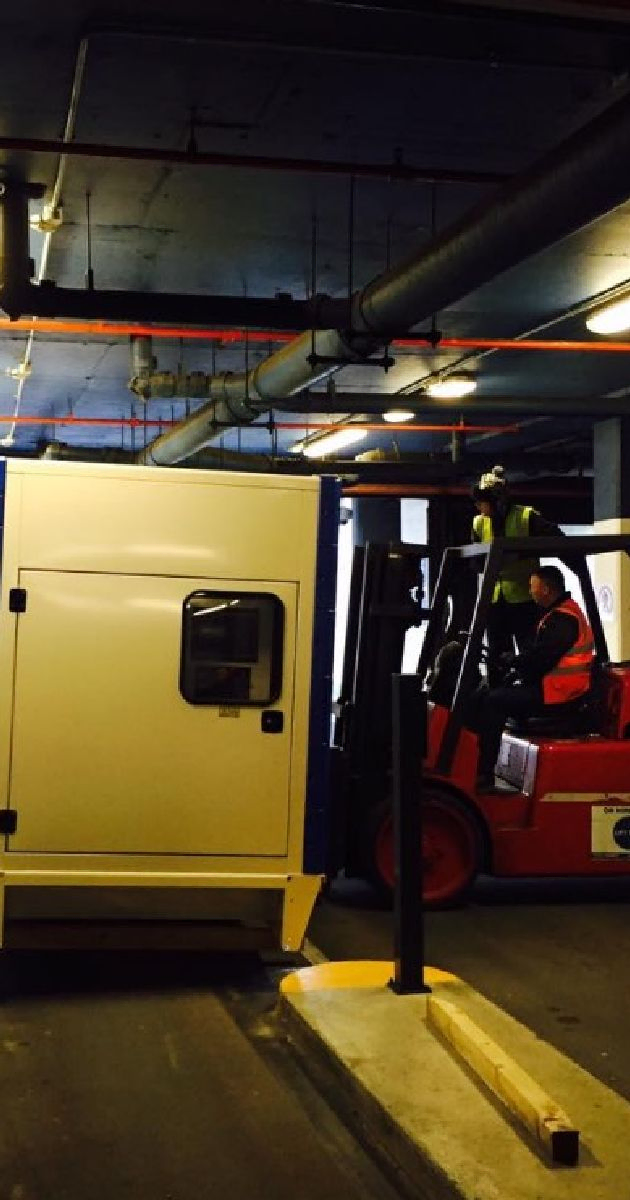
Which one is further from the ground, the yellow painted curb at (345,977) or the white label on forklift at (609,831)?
the white label on forklift at (609,831)

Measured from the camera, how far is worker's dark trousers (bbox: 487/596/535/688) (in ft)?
33.4

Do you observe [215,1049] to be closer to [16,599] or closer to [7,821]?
[7,821]

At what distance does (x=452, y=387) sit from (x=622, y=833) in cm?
639

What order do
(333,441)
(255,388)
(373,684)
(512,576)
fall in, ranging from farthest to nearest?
(333,441), (255,388), (512,576), (373,684)

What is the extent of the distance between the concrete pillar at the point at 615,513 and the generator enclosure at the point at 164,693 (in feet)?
36.0

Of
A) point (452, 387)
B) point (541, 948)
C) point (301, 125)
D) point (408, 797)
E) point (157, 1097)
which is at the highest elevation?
point (301, 125)

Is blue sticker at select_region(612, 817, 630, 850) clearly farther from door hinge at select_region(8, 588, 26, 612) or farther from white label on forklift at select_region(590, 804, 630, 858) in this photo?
door hinge at select_region(8, 588, 26, 612)

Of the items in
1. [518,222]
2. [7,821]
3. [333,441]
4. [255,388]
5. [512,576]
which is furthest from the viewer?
[333,441]

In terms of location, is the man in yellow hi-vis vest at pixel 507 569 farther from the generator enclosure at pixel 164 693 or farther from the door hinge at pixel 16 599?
the door hinge at pixel 16 599

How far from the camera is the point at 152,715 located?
702cm

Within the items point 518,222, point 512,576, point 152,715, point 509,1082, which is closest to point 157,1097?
point 509,1082

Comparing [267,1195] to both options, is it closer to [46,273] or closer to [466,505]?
[46,273]

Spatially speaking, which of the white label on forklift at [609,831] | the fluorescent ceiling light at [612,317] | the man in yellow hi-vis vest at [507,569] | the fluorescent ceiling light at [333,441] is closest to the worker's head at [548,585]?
the man in yellow hi-vis vest at [507,569]

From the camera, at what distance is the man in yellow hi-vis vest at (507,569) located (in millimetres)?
9641
